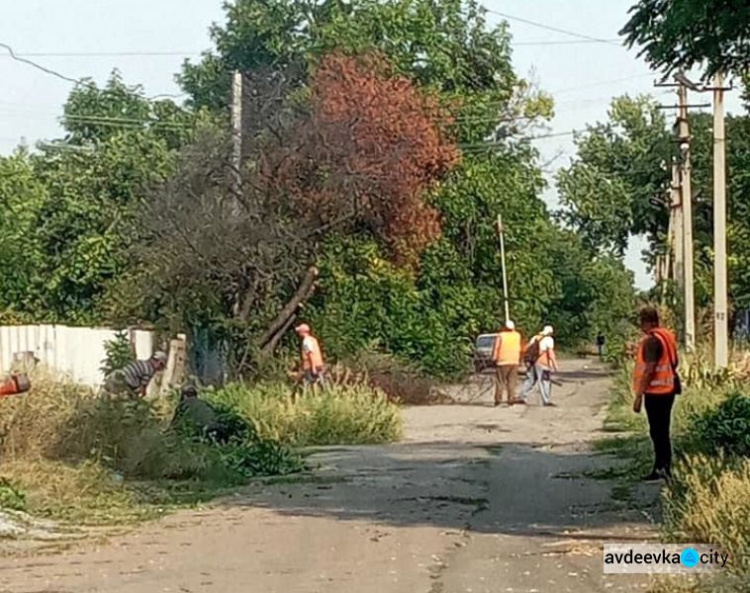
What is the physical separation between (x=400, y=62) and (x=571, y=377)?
1286 centimetres

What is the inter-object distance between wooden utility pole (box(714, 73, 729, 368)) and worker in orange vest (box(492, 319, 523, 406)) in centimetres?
396

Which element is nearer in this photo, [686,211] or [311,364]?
[311,364]

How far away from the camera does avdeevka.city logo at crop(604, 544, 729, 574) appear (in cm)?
944

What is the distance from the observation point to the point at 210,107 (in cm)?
5519

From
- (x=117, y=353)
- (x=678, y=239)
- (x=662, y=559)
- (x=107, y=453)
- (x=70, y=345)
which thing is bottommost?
(x=662, y=559)

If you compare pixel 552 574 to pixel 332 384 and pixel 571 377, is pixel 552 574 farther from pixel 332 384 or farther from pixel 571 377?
pixel 571 377

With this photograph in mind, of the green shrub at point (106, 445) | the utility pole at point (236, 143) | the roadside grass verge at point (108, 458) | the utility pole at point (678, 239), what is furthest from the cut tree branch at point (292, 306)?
the green shrub at point (106, 445)

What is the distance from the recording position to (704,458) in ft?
43.6

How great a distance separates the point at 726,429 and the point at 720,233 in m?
12.6

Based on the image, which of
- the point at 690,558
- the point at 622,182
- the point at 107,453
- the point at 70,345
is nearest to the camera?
the point at 690,558

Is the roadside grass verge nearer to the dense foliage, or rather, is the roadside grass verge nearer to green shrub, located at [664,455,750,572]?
green shrub, located at [664,455,750,572]

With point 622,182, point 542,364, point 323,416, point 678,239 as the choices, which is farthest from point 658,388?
point 622,182

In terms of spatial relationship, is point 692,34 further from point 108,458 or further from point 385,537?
point 108,458

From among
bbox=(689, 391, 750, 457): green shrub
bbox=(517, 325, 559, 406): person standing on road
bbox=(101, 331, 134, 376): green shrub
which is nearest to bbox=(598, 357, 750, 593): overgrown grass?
bbox=(689, 391, 750, 457): green shrub
